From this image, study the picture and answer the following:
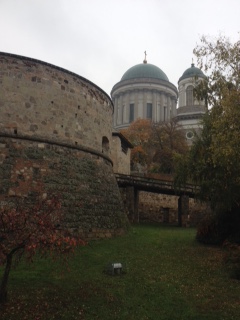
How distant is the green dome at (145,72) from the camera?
5484 cm

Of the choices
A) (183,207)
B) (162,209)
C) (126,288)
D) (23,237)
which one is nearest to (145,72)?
(162,209)

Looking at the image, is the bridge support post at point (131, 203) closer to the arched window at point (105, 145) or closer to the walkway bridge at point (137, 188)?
the walkway bridge at point (137, 188)

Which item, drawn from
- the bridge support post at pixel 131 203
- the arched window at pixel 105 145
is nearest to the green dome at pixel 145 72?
the bridge support post at pixel 131 203

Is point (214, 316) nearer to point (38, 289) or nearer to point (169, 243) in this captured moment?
point (38, 289)

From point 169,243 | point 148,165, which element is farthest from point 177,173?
point 148,165

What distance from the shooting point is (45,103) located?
43.2 feet

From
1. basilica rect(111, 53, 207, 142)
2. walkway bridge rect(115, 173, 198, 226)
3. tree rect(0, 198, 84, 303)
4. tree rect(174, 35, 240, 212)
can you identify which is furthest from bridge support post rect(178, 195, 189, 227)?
basilica rect(111, 53, 207, 142)

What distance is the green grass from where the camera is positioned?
6.57 metres

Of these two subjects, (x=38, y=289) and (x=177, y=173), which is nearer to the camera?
(x=38, y=289)

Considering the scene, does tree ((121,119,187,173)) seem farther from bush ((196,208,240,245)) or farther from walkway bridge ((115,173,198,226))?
bush ((196,208,240,245))

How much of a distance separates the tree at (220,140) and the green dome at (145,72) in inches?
1663

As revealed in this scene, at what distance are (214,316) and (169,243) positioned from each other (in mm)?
7131

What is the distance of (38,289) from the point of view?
7488mm

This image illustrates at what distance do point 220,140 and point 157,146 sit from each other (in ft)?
87.9
